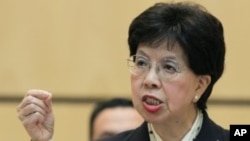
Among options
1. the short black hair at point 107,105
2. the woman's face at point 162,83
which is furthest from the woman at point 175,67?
the short black hair at point 107,105

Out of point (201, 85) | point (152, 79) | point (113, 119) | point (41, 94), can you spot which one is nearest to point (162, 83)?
point (152, 79)

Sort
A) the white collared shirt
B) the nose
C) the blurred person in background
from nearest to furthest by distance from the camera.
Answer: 1. the nose
2. the white collared shirt
3. the blurred person in background

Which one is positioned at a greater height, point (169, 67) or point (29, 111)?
point (169, 67)

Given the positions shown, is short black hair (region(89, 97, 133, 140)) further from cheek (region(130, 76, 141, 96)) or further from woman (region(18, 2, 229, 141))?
cheek (region(130, 76, 141, 96))

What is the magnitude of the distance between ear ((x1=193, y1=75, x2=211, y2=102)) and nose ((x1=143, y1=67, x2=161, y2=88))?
0.43ft

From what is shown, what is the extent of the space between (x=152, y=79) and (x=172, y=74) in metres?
0.06

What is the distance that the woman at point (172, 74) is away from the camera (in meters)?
1.94

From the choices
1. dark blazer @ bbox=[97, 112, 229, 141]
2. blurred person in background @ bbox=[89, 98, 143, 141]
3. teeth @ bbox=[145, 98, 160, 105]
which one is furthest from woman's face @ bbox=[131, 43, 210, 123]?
blurred person in background @ bbox=[89, 98, 143, 141]

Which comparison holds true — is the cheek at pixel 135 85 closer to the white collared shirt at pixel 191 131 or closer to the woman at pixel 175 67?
the woman at pixel 175 67

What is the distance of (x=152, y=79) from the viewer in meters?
1.92

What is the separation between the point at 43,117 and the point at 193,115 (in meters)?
0.38

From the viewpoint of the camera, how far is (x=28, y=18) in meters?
3.83

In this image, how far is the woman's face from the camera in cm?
193

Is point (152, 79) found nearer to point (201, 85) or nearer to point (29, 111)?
point (201, 85)
